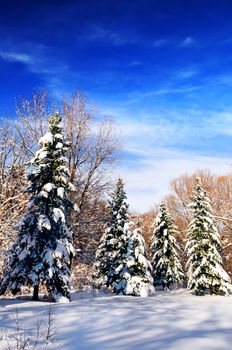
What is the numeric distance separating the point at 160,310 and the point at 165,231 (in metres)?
26.9

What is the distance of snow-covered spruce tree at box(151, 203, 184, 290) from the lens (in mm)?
36062


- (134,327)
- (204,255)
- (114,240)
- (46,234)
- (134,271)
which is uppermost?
(114,240)

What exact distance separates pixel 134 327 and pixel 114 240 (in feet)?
58.3

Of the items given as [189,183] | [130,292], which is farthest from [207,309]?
[189,183]

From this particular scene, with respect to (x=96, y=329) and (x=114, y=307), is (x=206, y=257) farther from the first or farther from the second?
(x=96, y=329)

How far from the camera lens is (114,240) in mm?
25125

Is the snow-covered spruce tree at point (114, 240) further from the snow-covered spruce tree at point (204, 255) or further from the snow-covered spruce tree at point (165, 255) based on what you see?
the snow-covered spruce tree at point (165, 255)

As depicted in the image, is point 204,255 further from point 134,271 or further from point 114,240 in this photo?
point 114,240

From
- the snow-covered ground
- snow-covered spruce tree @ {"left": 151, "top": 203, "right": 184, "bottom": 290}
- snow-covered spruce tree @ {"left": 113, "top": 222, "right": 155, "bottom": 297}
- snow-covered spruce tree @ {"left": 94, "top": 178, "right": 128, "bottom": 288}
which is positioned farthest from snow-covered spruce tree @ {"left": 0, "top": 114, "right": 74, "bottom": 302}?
snow-covered spruce tree @ {"left": 151, "top": 203, "right": 184, "bottom": 290}

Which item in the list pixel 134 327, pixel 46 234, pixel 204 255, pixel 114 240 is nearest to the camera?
pixel 134 327

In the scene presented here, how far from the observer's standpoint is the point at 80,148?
22344 millimetres

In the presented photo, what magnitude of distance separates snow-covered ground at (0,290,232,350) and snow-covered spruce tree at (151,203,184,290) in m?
26.4

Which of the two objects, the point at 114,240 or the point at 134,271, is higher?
the point at 114,240

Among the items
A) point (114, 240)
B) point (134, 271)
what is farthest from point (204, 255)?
point (114, 240)
